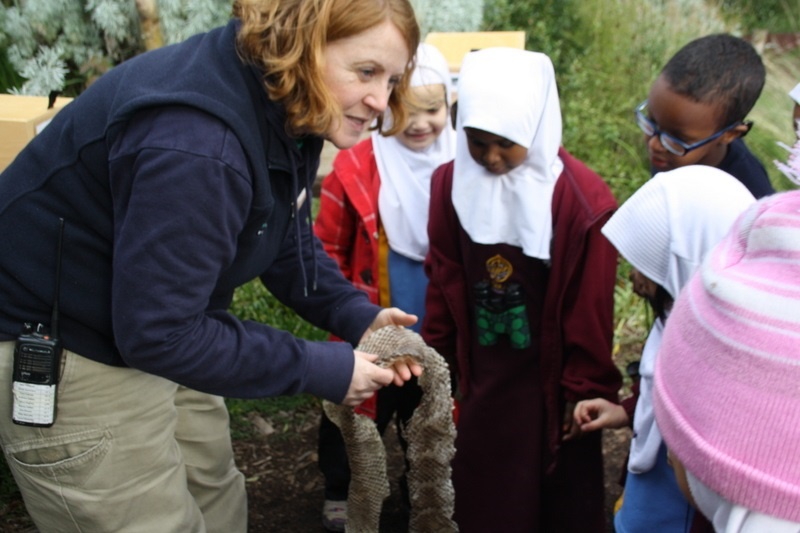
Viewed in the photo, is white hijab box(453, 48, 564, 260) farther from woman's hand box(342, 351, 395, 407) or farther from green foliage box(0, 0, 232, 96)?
green foliage box(0, 0, 232, 96)

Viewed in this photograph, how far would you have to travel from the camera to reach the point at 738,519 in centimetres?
126

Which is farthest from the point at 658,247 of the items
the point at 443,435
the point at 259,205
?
the point at 259,205

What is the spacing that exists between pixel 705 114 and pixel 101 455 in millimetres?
1926

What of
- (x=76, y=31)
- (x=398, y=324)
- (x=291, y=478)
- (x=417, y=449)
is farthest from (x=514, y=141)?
(x=76, y=31)

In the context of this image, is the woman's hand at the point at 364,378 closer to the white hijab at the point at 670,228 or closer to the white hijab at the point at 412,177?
the white hijab at the point at 670,228

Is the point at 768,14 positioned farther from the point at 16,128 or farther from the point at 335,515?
the point at 16,128

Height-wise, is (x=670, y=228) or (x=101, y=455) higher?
(x=670, y=228)

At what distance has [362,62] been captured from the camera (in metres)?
1.80

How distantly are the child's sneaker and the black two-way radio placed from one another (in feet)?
5.14

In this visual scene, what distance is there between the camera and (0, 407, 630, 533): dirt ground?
10.9 ft

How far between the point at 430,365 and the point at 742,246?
3.27 ft

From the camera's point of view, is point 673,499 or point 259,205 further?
point 673,499

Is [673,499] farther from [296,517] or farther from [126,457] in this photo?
[296,517]

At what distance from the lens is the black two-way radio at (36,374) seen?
180 centimetres
